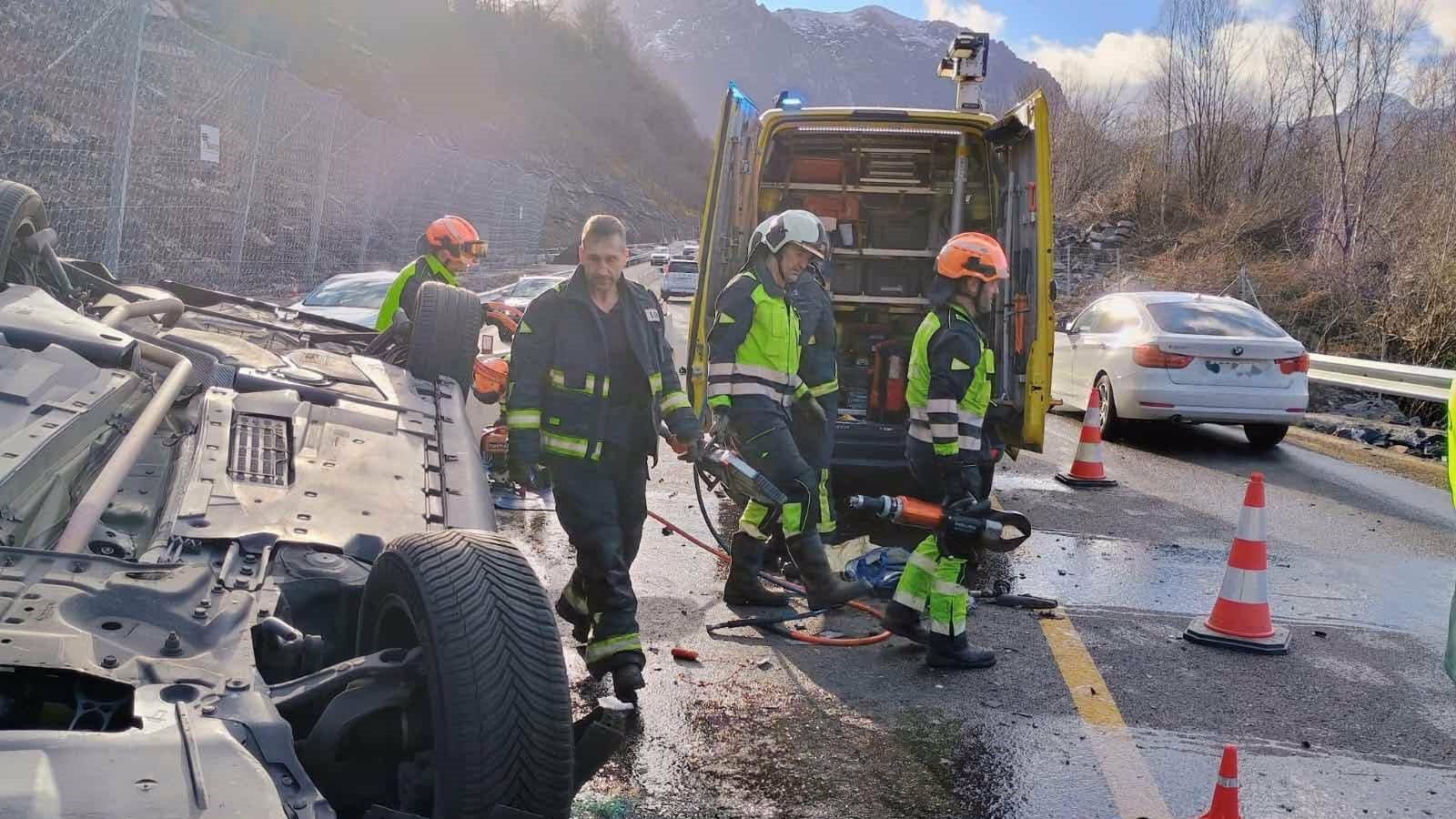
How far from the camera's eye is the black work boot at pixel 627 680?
4.44 meters

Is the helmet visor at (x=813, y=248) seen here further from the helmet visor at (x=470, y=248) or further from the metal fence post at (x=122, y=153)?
the metal fence post at (x=122, y=153)

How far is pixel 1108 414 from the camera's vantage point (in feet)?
38.8

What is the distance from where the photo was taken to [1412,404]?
15141mm

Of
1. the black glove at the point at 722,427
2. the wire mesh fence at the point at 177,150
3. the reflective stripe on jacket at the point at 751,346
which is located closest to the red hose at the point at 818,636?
the black glove at the point at 722,427

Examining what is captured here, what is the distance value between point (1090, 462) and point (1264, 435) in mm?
3224

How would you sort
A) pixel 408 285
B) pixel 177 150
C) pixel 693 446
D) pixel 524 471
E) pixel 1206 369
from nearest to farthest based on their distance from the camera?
pixel 524 471
pixel 693 446
pixel 408 285
pixel 177 150
pixel 1206 369

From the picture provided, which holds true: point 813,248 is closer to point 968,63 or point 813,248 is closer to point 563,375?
point 563,375

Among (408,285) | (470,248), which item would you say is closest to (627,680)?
(408,285)

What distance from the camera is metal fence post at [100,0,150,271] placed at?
8164 mm

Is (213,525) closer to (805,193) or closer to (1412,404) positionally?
(805,193)

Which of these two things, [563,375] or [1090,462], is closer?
[563,375]

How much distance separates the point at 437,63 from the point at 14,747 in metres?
51.6

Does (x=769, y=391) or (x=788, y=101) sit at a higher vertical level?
(x=788, y=101)

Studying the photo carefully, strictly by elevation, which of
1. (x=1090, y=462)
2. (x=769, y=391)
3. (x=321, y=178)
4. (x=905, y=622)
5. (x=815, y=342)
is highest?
(x=321, y=178)
